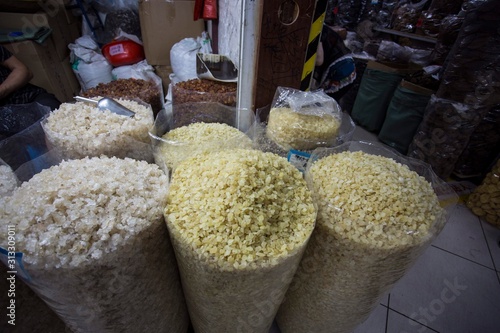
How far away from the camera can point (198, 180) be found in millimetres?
601

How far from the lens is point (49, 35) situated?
2275mm

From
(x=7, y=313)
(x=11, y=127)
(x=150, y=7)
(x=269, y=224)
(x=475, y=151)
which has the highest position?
(x=150, y=7)

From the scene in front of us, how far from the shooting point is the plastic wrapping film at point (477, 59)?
1.60m

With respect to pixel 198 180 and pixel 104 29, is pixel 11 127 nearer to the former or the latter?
pixel 198 180

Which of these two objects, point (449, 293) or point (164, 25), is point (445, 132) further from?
point (164, 25)

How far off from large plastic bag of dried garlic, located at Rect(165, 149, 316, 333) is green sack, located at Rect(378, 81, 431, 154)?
236 cm

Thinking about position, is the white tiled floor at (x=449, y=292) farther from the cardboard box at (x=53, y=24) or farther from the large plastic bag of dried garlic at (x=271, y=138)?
the cardboard box at (x=53, y=24)

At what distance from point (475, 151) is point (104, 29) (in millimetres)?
3929

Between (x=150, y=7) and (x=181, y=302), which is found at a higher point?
(x=150, y=7)

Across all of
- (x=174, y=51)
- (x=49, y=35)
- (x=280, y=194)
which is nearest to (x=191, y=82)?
(x=174, y=51)

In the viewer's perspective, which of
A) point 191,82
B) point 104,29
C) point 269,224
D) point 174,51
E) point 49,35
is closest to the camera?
point 269,224

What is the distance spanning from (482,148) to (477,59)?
31.8 inches

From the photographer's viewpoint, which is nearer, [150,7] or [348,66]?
[348,66]

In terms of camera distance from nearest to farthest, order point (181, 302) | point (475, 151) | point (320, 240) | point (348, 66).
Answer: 1. point (320, 240)
2. point (181, 302)
3. point (348, 66)
4. point (475, 151)
